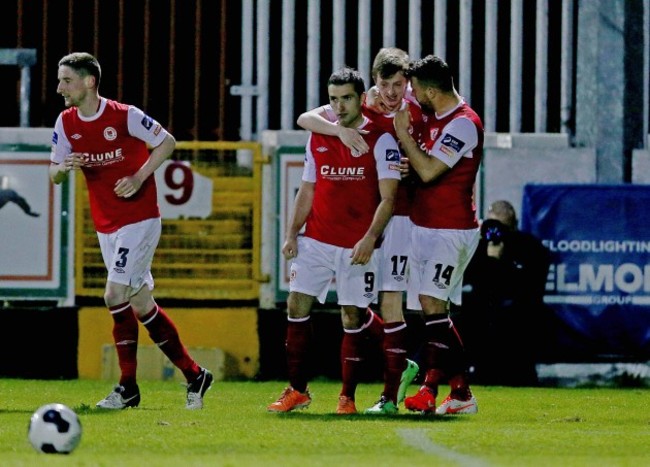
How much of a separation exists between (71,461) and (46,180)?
6.48 m

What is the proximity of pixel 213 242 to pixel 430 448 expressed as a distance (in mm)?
5995

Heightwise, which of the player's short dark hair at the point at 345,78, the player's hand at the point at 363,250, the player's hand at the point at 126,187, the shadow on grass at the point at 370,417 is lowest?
the shadow on grass at the point at 370,417

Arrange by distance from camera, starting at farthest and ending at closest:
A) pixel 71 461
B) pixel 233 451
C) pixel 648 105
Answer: pixel 648 105 → pixel 233 451 → pixel 71 461

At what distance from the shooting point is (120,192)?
9516 mm

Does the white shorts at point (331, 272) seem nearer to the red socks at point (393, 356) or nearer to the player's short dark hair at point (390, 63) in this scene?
the red socks at point (393, 356)

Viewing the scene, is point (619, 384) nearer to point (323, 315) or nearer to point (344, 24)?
point (323, 315)

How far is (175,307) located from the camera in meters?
13.0

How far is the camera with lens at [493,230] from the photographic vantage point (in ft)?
40.1

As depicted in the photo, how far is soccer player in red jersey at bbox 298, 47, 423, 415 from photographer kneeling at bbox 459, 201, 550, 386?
283cm

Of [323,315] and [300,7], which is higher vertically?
[300,7]

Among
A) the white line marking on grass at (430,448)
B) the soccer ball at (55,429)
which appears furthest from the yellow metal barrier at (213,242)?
the soccer ball at (55,429)

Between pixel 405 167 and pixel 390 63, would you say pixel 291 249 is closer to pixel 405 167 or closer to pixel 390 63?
pixel 405 167


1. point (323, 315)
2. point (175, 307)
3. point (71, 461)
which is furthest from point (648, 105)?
point (71, 461)

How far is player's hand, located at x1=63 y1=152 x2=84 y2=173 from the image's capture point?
31.3ft
